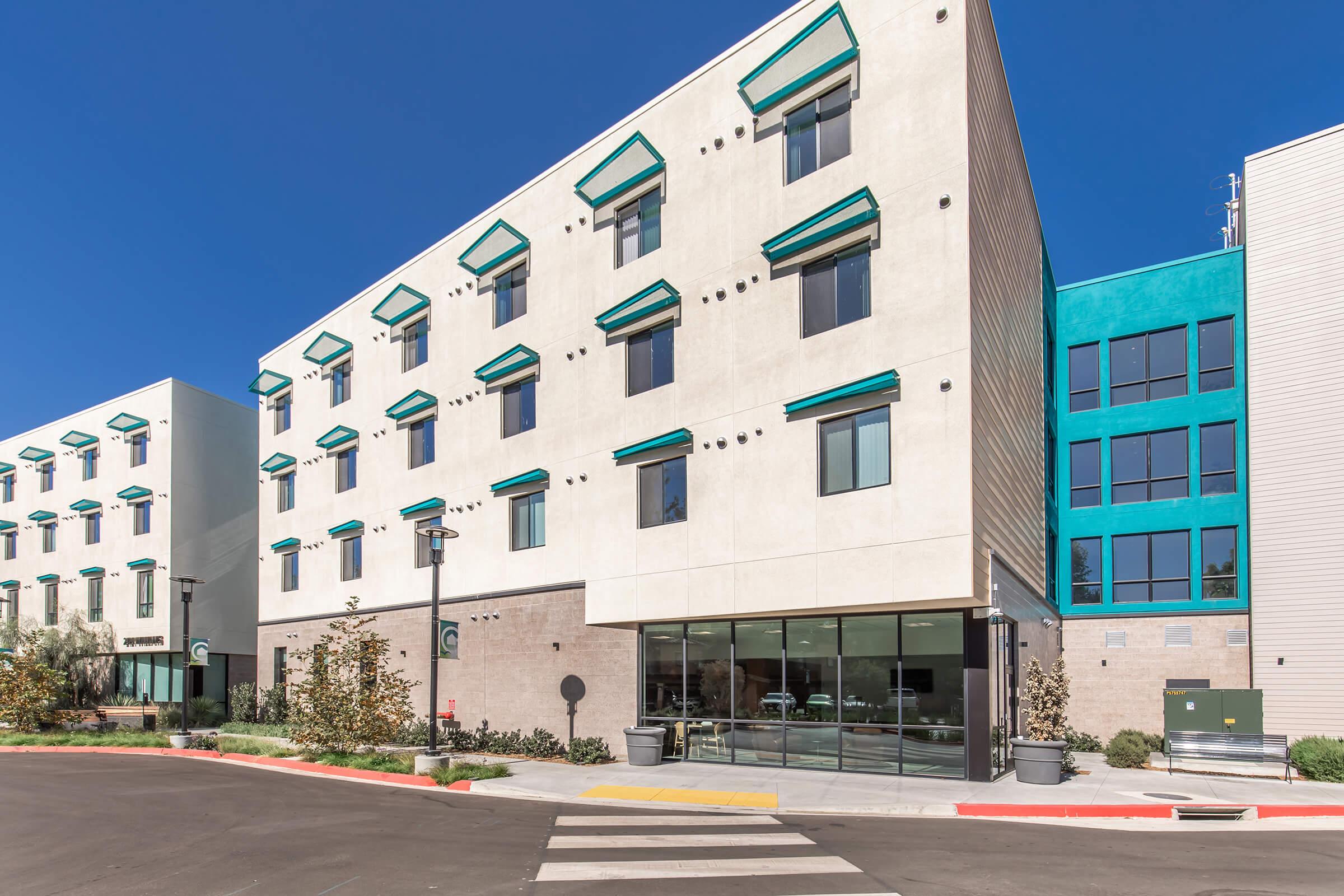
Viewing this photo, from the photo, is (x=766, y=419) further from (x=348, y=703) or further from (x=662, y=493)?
(x=348, y=703)

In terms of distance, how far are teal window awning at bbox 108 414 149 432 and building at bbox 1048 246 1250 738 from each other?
39.3 m

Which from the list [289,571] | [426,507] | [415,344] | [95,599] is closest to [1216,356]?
[426,507]

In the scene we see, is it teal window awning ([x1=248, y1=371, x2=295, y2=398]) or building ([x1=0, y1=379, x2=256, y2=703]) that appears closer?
teal window awning ([x1=248, y1=371, x2=295, y2=398])

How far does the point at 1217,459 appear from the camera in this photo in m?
26.8

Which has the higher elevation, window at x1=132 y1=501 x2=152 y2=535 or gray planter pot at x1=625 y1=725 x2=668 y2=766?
window at x1=132 y1=501 x2=152 y2=535

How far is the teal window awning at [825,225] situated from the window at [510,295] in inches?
370

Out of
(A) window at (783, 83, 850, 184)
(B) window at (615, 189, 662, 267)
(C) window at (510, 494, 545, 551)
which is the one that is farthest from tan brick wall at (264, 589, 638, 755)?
(A) window at (783, 83, 850, 184)

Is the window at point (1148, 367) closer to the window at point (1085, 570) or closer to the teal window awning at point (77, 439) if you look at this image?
the window at point (1085, 570)

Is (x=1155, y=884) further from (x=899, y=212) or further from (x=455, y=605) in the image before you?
(x=455, y=605)

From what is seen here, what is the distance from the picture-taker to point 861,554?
54.2 ft

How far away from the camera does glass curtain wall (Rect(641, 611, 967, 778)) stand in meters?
16.8

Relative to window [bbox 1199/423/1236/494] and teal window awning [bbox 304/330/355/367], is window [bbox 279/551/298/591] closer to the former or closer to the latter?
teal window awning [bbox 304/330/355/367]

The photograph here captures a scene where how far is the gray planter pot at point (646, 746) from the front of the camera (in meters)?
19.6

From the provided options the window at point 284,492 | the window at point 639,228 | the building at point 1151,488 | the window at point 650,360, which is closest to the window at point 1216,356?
the building at point 1151,488
